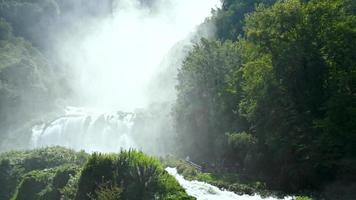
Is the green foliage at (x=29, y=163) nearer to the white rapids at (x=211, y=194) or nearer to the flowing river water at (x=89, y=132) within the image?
the white rapids at (x=211, y=194)

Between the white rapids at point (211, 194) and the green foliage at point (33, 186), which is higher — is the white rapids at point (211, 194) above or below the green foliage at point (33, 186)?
below

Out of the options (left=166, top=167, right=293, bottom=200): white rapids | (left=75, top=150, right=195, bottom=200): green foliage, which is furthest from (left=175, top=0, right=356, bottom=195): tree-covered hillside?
(left=75, top=150, right=195, bottom=200): green foliage

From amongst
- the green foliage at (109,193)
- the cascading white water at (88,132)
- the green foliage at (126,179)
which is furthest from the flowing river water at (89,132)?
the green foliage at (109,193)

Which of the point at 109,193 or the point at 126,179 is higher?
the point at 126,179

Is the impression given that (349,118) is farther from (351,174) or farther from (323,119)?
(351,174)

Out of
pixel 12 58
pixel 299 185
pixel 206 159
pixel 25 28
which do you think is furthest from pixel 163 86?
pixel 299 185

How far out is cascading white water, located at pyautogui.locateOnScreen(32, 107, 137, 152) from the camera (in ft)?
267

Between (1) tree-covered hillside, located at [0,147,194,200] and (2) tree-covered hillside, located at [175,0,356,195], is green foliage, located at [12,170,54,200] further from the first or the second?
(2) tree-covered hillside, located at [175,0,356,195]

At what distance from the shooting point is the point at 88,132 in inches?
3339

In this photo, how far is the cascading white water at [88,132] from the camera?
81250 millimetres

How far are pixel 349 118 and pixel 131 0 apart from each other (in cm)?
14687

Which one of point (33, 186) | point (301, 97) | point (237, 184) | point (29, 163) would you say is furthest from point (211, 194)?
point (29, 163)

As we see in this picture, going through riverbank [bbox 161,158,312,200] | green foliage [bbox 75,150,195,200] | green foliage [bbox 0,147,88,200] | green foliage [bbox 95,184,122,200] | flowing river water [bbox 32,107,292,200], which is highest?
flowing river water [bbox 32,107,292,200]

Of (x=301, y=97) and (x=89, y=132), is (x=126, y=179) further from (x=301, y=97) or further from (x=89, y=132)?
(x=89, y=132)
